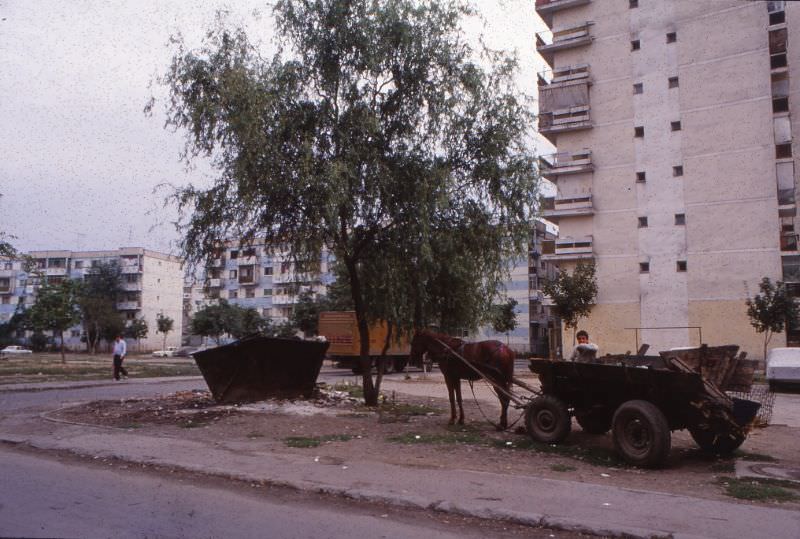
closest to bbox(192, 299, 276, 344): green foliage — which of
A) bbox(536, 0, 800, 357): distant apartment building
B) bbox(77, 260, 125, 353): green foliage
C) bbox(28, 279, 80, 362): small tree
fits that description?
bbox(77, 260, 125, 353): green foliage

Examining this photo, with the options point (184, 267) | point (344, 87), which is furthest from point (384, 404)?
point (344, 87)

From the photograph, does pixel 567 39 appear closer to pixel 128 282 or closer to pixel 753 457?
pixel 753 457

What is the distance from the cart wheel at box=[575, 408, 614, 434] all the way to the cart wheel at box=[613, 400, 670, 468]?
3.26 feet

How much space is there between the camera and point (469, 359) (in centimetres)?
1189

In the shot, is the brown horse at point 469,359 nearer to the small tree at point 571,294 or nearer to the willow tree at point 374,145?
the willow tree at point 374,145

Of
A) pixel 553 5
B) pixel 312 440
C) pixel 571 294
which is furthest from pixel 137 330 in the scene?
pixel 312 440

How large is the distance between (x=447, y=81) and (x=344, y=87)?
221 centimetres

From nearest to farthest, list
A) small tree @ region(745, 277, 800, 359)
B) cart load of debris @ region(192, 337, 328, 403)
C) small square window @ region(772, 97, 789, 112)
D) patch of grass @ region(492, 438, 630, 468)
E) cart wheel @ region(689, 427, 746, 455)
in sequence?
patch of grass @ region(492, 438, 630, 468), cart wheel @ region(689, 427, 746, 455), cart load of debris @ region(192, 337, 328, 403), small tree @ region(745, 277, 800, 359), small square window @ region(772, 97, 789, 112)

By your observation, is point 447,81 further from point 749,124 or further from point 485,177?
point 749,124

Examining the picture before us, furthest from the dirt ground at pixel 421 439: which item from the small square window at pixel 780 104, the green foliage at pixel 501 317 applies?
the small square window at pixel 780 104

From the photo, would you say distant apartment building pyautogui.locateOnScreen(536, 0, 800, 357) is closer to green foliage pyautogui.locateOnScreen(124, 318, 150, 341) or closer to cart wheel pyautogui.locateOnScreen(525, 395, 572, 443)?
cart wheel pyautogui.locateOnScreen(525, 395, 572, 443)

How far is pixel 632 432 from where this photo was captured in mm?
8367

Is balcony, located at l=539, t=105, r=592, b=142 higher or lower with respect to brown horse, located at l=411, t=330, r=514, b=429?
higher

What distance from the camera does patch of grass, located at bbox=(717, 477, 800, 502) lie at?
6.56 metres
